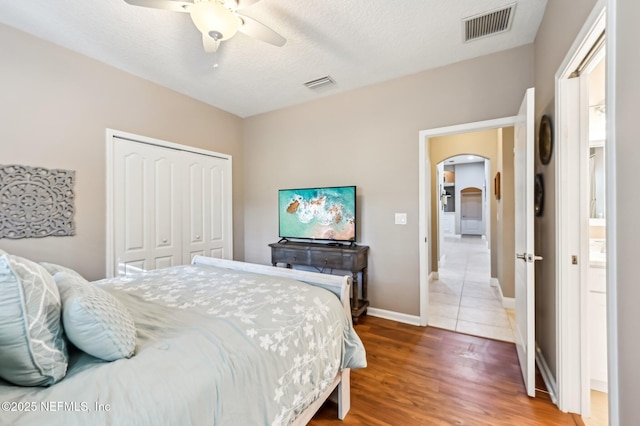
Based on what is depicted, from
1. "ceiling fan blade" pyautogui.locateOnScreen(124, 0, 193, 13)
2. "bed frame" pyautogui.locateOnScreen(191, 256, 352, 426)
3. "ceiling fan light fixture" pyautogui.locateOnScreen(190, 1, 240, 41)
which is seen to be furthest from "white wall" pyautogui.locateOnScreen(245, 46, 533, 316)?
"ceiling fan blade" pyautogui.locateOnScreen(124, 0, 193, 13)

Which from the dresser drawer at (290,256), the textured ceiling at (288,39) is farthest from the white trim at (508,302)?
the textured ceiling at (288,39)

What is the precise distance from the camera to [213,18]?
1.64 meters

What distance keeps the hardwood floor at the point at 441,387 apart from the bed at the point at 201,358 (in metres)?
0.28

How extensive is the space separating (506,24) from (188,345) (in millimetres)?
3067

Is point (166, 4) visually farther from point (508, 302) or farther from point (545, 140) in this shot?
point (508, 302)

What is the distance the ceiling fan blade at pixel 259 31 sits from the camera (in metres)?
1.74

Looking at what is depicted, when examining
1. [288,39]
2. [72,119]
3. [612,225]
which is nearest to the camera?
[612,225]

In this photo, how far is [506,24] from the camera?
2.13 meters

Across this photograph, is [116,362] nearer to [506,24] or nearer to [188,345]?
[188,345]

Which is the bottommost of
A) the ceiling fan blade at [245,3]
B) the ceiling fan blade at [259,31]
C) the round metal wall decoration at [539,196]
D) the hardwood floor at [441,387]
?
the hardwood floor at [441,387]

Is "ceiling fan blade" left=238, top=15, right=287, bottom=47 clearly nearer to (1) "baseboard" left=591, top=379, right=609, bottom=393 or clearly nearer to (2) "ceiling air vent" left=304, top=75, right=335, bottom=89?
(2) "ceiling air vent" left=304, top=75, right=335, bottom=89

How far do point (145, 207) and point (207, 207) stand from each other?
800 millimetres

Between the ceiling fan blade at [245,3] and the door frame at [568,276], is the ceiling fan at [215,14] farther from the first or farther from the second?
the door frame at [568,276]

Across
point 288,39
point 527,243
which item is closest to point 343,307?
point 527,243
